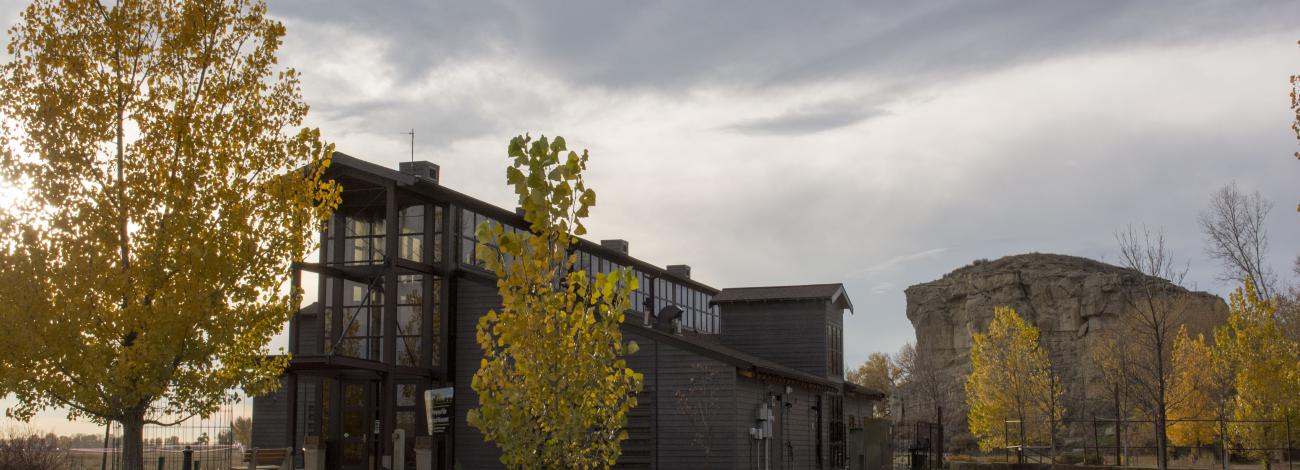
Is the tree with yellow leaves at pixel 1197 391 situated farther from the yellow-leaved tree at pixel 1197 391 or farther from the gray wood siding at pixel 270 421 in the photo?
the gray wood siding at pixel 270 421

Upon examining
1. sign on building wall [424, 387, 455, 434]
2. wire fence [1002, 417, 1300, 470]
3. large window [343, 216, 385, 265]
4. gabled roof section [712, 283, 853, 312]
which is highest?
large window [343, 216, 385, 265]

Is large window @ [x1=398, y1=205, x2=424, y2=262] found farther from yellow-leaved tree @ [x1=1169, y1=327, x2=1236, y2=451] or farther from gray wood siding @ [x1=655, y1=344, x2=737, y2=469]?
yellow-leaved tree @ [x1=1169, y1=327, x2=1236, y2=451]

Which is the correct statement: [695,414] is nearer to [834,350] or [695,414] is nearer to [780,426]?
[780,426]

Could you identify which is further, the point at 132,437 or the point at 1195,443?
the point at 1195,443

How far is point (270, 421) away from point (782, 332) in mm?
19132

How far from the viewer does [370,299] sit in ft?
108

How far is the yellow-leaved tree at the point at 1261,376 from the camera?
3853 centimetres

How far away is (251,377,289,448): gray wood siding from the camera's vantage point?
38.2m

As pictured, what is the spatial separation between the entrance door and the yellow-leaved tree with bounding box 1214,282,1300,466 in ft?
94.9

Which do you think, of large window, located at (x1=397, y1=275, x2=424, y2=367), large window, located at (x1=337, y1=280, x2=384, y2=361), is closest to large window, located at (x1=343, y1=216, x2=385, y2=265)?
large window, located at (x1=337, y1=280, x2=384, y2=361)

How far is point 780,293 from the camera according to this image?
44.1 meters

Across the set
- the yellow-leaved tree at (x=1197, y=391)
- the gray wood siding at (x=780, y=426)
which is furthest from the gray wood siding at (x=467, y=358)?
the yellow-leaved tree at (x=1197, y=391)

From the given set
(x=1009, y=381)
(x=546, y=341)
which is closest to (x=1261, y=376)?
(x=1009, y=381)

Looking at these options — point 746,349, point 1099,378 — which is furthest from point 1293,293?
point 746,349
